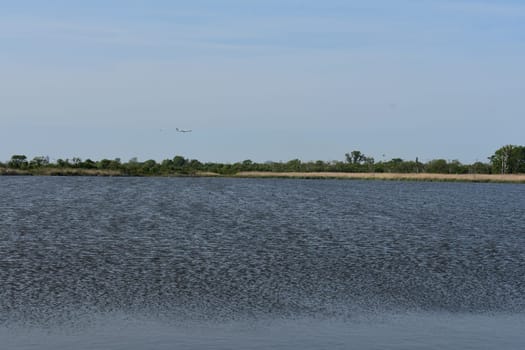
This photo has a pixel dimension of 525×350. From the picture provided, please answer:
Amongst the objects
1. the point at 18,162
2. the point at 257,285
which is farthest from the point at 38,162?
the point at 257,285

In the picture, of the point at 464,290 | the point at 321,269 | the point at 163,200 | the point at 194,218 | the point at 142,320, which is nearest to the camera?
the point at 142,320

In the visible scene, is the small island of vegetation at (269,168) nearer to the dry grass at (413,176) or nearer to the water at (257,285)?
the dry grass at (413,176)

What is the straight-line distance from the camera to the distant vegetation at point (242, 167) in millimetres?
134875

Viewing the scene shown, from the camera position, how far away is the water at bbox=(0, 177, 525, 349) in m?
14.1

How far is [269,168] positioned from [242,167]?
6.36 meters

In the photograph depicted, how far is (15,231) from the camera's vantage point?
32656 mm

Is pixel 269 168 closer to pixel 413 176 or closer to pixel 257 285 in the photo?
pixel 413 176

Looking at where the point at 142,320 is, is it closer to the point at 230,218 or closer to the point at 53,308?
the point at 53,308

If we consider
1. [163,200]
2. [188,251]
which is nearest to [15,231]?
[188,251]

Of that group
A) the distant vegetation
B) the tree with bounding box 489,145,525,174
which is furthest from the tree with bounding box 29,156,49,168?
the tree with bounding box 489,145,525,174

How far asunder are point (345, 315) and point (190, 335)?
373cm

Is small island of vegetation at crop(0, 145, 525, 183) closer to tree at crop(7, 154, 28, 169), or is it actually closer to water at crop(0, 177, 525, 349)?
tree at crop(7, 154, 28, 169)

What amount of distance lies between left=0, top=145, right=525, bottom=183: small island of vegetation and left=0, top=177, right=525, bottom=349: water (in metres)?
92.6

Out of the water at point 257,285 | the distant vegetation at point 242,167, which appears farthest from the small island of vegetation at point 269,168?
the water at point 257,285
